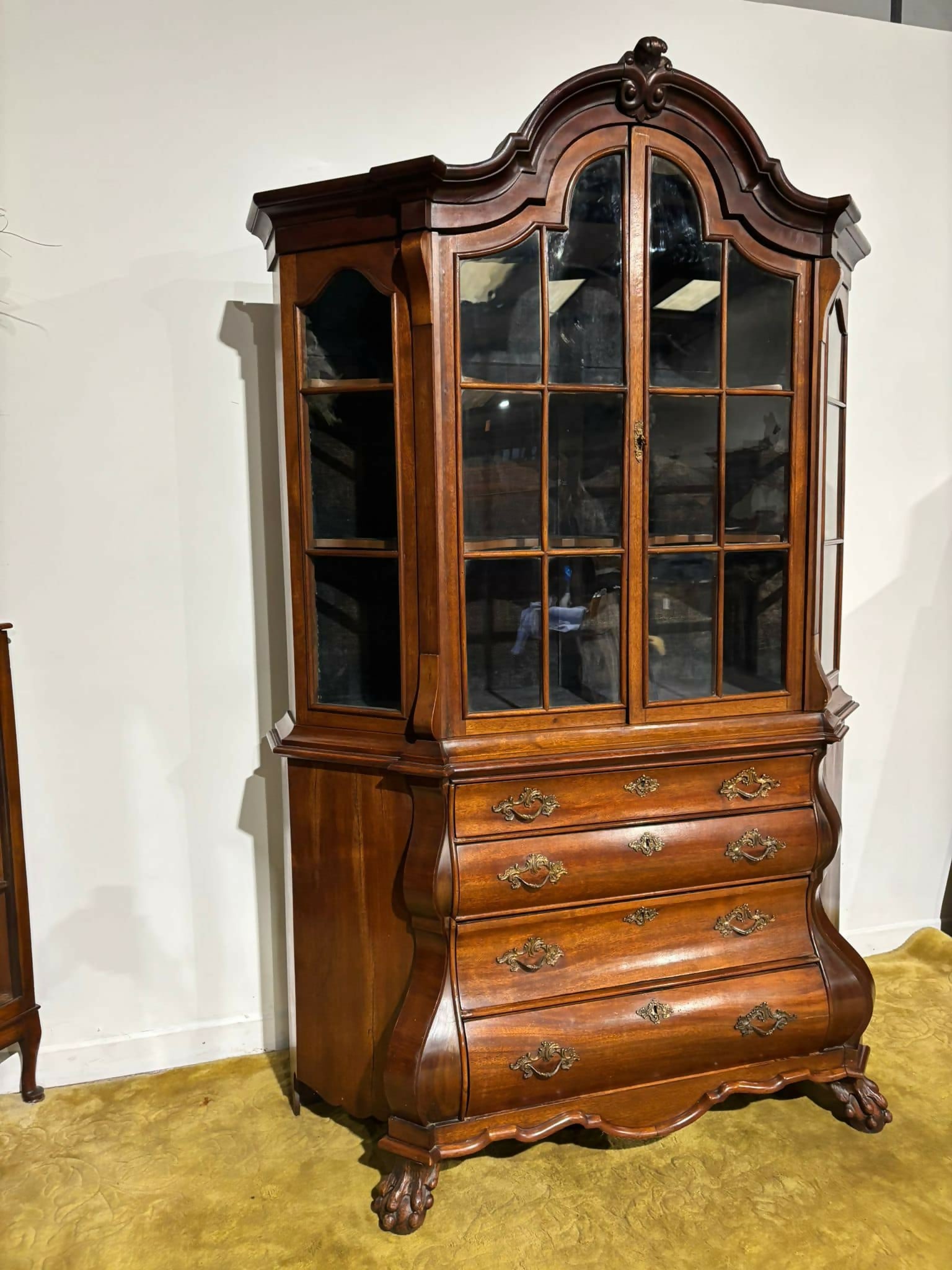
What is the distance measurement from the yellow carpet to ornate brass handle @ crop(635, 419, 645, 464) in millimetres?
1413

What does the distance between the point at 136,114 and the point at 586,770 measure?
1709 millimetres

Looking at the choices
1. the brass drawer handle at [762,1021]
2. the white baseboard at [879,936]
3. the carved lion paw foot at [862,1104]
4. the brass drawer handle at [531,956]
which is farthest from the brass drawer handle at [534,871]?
the white baseboard at [879,936]

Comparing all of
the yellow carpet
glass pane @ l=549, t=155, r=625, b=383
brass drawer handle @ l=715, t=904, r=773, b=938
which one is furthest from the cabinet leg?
glass pane @ l=549, t=155, r=625, b=383

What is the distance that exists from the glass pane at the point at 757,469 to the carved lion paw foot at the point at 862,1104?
1.17m

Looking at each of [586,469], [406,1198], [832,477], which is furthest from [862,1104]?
[586,469]

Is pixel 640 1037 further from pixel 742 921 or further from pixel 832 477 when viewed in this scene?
pixel 832 477

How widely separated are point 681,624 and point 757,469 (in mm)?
352

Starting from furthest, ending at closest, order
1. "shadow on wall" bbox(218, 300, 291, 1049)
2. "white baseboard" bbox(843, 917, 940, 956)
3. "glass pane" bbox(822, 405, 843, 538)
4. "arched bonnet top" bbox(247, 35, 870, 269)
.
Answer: "white baseboard" bbox(843, 917, 940, 956), "shadow on wall" bbox(218, 300, 291, 1049), "glass pane" bbox(822, 405, 843, 538), "arched bonnet top" bbox(247, 35, 870, 269)

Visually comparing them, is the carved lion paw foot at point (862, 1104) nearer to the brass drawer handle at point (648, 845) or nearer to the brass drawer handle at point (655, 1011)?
the brass drawer handle at point (655, 1011)

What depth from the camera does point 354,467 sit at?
182 cm

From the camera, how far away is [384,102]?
2.13 m

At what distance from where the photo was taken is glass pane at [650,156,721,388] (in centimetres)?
172

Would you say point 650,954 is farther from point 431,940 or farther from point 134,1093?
point 134,1093

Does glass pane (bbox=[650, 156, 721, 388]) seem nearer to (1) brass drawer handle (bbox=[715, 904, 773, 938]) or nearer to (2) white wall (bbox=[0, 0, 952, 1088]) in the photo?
(2) white wall (bbox=[0, 0, 952, 1088])
